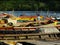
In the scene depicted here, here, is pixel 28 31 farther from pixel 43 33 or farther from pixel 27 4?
pixel 27 4

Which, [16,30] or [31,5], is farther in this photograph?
[31,5]

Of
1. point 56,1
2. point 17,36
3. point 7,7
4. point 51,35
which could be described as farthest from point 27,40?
point 56,1

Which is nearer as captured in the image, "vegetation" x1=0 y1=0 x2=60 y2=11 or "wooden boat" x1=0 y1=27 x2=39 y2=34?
"wooden boat" x1=0 y1=27 x2=39 y2=34

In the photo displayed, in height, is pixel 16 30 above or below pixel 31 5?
above

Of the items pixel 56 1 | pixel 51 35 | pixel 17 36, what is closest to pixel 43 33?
pixel 51 35

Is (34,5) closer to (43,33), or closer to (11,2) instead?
(11,2)

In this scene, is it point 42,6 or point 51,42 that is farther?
point 42,6

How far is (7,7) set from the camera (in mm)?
97750

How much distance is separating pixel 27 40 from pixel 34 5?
8008cm

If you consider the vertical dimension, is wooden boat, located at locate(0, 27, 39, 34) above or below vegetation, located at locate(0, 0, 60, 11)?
above

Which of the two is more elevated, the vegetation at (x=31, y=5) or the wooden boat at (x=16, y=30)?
the wooden boat at (x=16, y=30)

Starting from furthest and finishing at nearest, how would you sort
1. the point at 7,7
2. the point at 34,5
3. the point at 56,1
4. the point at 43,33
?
the point at 56,1
the point at 34,5
the point at 7,7
the point at 43,33

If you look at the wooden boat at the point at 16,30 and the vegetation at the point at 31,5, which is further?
the vegetation at the point at 31,5

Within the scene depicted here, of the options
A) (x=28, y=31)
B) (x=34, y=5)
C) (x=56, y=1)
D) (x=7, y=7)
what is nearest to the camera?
(x=28, y=31)
